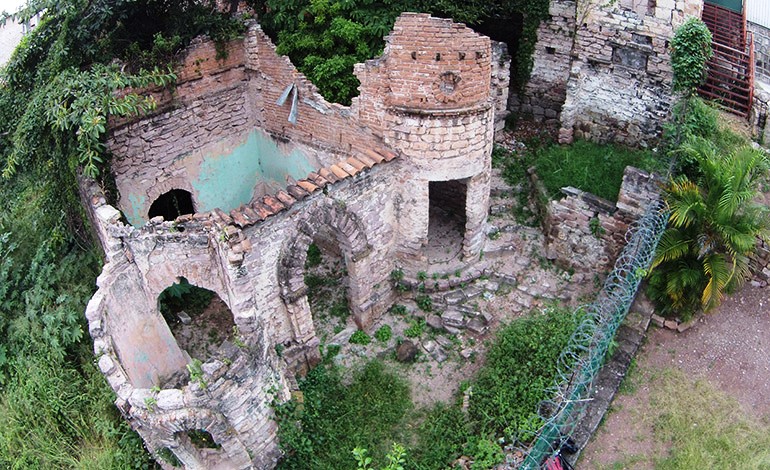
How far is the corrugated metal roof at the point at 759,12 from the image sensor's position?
15.7m

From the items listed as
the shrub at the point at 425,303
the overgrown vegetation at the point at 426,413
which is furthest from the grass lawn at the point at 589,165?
the shrub at the point at 425,303

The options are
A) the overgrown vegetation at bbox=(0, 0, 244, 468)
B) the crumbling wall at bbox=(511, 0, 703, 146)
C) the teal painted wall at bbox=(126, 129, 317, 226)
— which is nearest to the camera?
the overgrown vegetation at bbox=(0, 0, 244, 468)

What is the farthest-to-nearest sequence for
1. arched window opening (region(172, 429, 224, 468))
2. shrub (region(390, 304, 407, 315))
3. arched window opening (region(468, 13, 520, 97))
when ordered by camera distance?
arched window opening (region(468, 13, 520, 97)) < shrub (region(390, 304, 407, 315)) < arched window opening (region(172, 429, 224, 468))

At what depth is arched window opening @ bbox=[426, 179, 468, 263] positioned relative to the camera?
479 inches

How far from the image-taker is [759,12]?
51.9 ft

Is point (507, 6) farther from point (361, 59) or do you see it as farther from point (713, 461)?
point (713, 461)

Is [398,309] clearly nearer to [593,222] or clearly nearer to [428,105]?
[428,105]

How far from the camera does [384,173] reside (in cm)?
1062

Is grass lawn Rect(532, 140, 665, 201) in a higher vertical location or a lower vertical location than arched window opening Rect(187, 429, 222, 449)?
higher

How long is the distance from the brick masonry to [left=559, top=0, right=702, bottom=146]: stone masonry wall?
4014 millimetres

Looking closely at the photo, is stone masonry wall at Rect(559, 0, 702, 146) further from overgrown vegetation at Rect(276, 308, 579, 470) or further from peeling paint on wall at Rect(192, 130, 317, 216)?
peeling paint on wall at Rect(192, 130, 317, 216)

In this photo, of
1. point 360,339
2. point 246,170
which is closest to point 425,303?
point 360,339

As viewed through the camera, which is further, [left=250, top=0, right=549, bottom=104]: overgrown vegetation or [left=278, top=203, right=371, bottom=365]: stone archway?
[left=250, top=0, right=549, bottom=104]: overgrown vegetation

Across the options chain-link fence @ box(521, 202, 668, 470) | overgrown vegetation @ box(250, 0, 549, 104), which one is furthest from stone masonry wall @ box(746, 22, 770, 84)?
overgrown vegetation @ box(250, 0, 549, 104)
